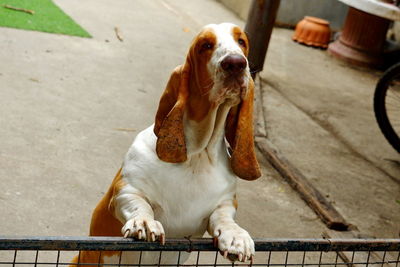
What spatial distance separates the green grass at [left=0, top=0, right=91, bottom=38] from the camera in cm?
662

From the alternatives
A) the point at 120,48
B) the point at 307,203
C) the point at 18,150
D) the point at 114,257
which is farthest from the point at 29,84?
the point at 114,257

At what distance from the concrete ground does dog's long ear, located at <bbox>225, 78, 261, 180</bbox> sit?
1.43m

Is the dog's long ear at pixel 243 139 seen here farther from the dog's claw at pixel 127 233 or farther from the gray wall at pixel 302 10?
the gray wall at pixel 302 10

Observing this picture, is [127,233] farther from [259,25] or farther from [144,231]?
[259,25]

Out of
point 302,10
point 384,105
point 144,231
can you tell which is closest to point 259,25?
point 384,105

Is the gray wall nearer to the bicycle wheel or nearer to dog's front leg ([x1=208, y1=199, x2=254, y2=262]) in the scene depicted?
the bicycle wheel

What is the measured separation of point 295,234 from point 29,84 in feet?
7.83

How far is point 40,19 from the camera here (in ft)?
22.7

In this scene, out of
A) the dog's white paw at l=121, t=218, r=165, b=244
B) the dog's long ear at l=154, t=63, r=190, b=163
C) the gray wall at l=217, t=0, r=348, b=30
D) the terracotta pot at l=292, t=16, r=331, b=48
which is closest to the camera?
the dog's white paw at l=121, t=218, r=165, b=244

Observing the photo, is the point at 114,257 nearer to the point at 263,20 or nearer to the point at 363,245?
the point at 363,245

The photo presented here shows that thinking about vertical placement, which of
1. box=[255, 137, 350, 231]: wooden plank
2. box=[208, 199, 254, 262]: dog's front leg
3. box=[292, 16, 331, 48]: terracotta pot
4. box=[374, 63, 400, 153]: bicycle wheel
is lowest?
box=[292, 16, 331, 48]: terracotta pot

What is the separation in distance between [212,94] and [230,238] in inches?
16.8

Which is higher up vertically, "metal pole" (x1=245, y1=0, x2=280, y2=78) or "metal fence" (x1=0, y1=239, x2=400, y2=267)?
"metal fence" (x1=0, y1=239, x2=400, y2=267)

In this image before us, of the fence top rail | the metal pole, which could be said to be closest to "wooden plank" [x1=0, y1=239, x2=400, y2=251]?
the fence top rail
